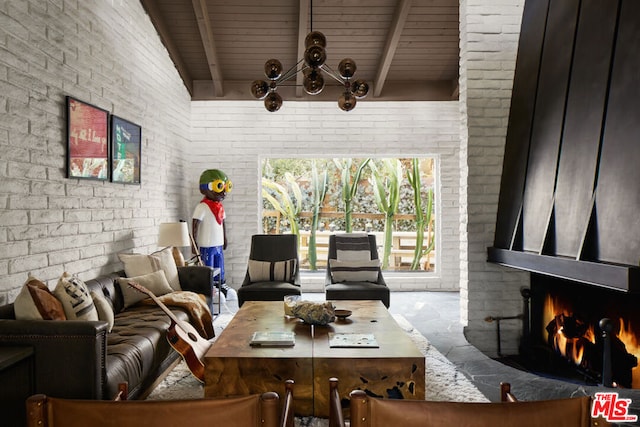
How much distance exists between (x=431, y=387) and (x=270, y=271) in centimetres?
253

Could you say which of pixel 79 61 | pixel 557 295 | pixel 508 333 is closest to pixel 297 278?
pixel 508 333

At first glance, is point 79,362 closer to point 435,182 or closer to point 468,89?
point 468,89

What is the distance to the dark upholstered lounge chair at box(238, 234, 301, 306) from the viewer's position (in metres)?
4.89

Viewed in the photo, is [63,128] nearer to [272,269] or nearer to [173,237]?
[173,237]

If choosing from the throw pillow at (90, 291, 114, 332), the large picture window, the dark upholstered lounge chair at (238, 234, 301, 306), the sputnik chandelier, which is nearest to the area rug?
the throw pillow at (90, 291, 114, 332)

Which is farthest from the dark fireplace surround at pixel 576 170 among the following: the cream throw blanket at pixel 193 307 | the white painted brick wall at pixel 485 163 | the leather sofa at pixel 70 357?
the leather sofa at pixel 70 357

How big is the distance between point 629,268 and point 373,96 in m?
5.04

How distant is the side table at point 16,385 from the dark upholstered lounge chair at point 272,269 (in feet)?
8.48

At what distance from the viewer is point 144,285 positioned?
413 cm

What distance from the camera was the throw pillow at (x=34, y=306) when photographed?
2580 millimetres

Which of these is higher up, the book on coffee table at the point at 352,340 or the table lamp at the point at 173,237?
the table lamp at the point at 173,237

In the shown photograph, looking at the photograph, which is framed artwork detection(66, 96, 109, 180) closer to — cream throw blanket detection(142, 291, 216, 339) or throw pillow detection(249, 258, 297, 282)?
cream throw blanket detection(142, 291, 216, 339)

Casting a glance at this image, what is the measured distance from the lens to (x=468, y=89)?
448 cm

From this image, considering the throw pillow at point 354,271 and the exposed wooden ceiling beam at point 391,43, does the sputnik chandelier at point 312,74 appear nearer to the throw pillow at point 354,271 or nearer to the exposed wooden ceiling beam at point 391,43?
the exposed wooden ceiling beam at point 391,43
